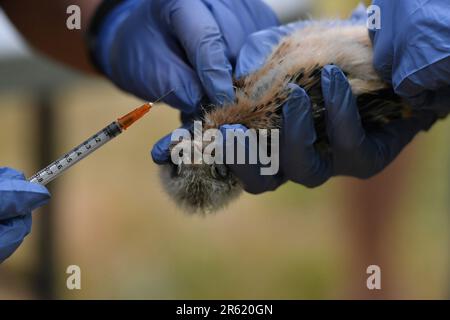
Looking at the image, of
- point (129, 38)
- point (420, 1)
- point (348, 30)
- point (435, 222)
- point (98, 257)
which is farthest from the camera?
point (98, 257)

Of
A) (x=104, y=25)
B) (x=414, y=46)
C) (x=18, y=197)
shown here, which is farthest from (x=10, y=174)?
(x=414, y=46)

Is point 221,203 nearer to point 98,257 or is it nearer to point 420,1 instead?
point 420,1

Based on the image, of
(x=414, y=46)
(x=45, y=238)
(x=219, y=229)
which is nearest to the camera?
(x=414, y=46)

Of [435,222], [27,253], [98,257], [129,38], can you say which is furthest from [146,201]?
[129,38]

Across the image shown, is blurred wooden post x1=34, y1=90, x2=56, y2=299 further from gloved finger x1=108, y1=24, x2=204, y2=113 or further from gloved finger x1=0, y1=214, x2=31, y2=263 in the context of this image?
gloved finger x1=0, y1=214, x2=31, y2=263

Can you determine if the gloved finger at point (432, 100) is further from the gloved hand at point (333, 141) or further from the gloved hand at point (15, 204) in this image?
the gloved hand at point (15, 204)

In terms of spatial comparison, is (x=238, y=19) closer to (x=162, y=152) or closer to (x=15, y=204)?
(x=162, y=152)
